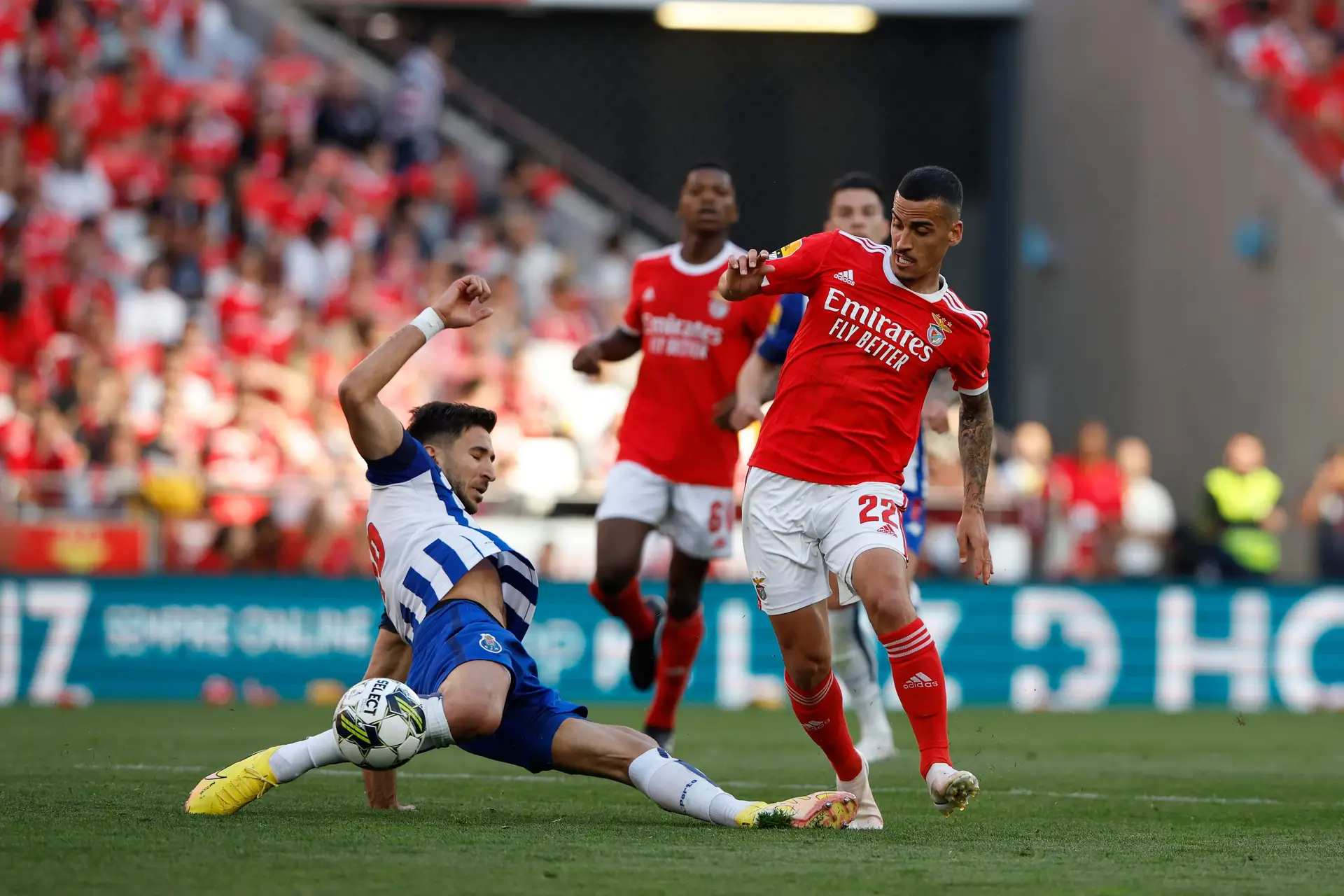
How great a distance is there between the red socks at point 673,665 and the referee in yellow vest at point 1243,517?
801 cm

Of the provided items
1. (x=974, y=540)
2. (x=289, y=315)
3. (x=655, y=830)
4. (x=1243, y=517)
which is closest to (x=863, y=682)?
(x=974, y=540)

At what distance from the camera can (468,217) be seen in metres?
20.1

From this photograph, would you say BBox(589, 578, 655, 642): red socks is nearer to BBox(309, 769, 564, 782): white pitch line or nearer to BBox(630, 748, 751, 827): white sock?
BBox(309, 769, 564, 782): white pitch line

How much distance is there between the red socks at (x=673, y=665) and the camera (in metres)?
9.16

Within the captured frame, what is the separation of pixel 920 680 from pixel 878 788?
2.13 m

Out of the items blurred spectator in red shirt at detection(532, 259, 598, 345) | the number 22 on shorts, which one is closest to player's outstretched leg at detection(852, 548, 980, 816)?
the number 22 on shorts

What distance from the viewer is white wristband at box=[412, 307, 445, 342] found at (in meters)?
6.19

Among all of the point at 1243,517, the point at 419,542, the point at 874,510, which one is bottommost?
the point at 419,542

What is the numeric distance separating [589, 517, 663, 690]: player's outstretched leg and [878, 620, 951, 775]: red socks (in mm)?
3028

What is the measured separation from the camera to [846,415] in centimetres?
639

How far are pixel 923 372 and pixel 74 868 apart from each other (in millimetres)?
3281

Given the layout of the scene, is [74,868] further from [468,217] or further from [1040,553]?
[468,217]

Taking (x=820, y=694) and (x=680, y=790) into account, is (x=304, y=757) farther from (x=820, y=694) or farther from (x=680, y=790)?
(x=820, y=694)

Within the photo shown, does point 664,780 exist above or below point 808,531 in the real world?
below
